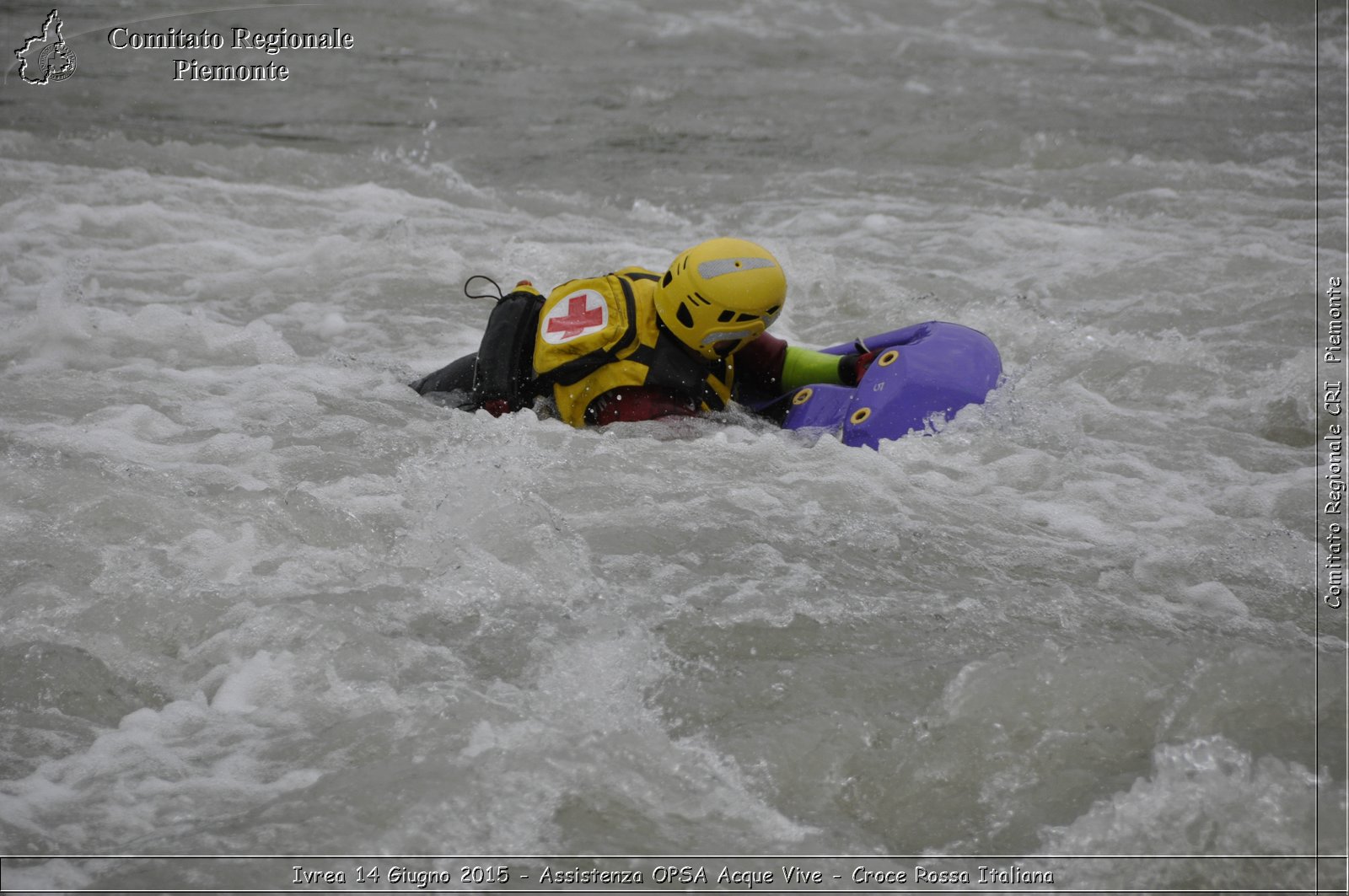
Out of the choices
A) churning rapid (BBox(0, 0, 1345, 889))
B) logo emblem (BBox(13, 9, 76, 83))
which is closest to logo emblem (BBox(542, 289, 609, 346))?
churning rapid (BBox(0, 0, 1345, 889))

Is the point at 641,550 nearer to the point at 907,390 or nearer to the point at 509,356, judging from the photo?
the point at 509,356

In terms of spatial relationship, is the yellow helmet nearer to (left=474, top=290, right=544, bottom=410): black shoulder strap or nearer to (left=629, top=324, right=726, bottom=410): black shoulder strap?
(left=629, top=324, right=726, bottom=410): black shoulder strap

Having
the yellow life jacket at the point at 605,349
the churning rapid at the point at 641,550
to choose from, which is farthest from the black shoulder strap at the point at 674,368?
the churning rapid at the point at 641,550

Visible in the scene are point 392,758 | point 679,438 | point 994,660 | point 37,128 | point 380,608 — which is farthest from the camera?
point 37,128

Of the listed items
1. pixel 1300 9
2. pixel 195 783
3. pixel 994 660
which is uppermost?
pixel 1300 9

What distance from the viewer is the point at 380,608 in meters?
3.29

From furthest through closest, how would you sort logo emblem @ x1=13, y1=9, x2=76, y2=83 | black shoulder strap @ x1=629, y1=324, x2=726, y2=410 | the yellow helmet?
logo emblem @ x1=13, y1=9, x2=76, y2=83 < black shoulder strap @ x1=629, y1=324, x2=726, y2=410 < the yellow helmet

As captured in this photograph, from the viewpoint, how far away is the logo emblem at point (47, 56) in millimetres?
10555

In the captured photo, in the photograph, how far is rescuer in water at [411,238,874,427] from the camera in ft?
13.8

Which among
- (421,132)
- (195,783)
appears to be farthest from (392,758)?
(421,132)

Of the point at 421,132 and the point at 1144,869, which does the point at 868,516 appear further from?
the point at 421,132

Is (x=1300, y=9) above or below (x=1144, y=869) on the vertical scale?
above

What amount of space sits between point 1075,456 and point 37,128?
26.3ft

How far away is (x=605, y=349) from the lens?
425cm
